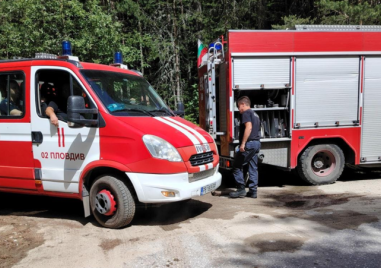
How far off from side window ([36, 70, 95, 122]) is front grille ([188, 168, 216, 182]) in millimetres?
2029

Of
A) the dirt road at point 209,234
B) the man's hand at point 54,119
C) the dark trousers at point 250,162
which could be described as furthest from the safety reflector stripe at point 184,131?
the dark trousers at point 250,162

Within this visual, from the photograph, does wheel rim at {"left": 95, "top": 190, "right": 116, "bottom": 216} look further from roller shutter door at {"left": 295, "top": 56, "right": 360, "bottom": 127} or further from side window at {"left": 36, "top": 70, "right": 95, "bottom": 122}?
roller shutter door at {"left": 295, "top": 56, "right": 360, "bottom": 127}

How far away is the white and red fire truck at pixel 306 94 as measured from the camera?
23.3 feet

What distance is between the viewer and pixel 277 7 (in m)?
20.0

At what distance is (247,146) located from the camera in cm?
634

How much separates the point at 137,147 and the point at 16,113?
7.21 ft

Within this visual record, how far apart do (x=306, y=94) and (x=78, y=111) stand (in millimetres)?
4771

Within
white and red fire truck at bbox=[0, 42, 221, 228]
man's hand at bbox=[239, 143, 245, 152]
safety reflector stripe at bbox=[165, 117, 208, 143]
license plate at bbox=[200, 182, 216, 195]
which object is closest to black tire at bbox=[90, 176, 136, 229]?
white and red fire truck at bbox=[0, 42, 221, 228]

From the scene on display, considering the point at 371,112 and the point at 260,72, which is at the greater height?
the point at 260,72

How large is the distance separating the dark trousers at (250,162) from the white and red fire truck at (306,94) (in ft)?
1.39

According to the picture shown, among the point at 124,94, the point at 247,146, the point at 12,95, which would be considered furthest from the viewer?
the point at 247,146

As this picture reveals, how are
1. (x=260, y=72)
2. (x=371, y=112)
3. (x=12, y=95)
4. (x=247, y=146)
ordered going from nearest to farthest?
(x=12, y=95), (x=247, y=146), (x=260, y=72), (x=371, y=112)

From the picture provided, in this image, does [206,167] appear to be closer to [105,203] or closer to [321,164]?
[105,203]

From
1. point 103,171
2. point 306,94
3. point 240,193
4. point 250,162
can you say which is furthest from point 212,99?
point 103,171
